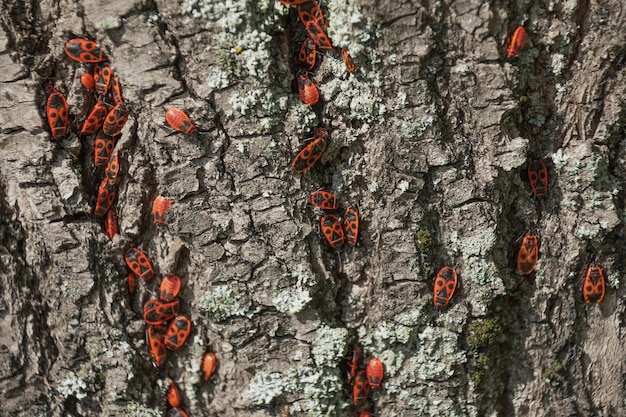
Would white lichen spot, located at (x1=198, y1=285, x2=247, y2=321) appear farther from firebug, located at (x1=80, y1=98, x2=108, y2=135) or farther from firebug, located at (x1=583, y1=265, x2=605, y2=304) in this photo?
firebug, located at (x1=583, y1=265, x2=605, y2=304)

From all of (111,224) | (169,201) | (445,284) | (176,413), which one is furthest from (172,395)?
(445,284)

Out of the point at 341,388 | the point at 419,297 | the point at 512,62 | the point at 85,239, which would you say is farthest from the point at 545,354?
the point at 85,239

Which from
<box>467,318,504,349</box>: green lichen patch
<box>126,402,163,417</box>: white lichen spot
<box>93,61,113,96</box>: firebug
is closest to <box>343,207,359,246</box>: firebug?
<box>467,318,504,349</box>: green lichen patch

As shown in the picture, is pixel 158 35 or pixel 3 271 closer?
pixel 158 35

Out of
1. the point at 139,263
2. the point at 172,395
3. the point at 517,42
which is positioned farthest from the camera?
the point at 172,395

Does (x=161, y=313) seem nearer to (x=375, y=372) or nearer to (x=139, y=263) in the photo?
(x=139, y=263)

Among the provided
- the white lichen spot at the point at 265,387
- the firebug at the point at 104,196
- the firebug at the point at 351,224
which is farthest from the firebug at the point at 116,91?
the white lichen spot at the point at 265,387

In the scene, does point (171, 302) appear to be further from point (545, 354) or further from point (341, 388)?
point (545, 354)
